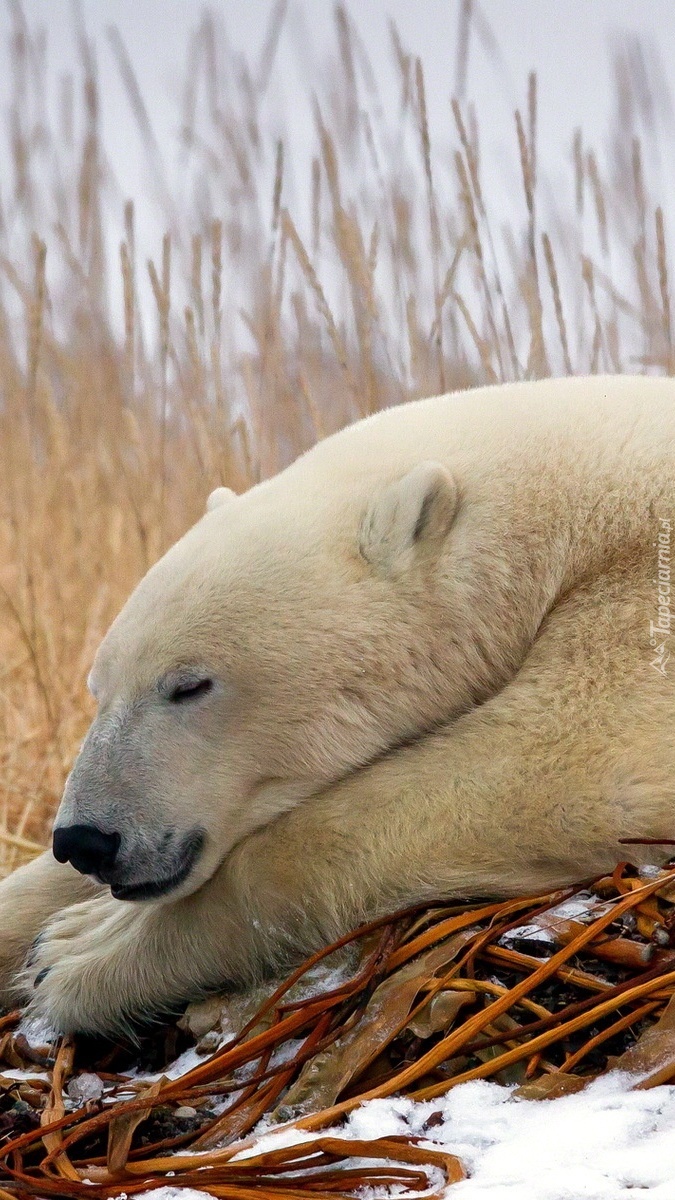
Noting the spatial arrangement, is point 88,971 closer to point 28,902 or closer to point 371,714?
point 28,902

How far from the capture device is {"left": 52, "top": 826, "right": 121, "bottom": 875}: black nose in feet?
6.14

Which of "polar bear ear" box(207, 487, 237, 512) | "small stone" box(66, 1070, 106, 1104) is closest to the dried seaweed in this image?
"small stone" box(66, 1070, 106, 1104)

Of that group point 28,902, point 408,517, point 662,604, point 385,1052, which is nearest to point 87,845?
point 28,902

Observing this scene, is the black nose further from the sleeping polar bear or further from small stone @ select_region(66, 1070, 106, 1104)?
small stone @ select_region(66, 1070, 106, 1104)

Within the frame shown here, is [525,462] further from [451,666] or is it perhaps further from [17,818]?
[17,818]

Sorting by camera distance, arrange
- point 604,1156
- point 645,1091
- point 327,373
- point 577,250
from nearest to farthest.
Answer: point 604,1156 < point 645,1091 < point 577,250 < point 327,373

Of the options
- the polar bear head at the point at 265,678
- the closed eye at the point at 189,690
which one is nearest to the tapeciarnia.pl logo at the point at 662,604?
the polar bear head at the point at 265,678

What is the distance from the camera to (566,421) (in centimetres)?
216

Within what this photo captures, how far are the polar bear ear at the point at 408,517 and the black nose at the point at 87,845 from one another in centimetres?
58

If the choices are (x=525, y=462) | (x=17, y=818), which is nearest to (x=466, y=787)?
(x=525, y=462)

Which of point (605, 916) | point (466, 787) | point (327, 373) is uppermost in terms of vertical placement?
point (327, 373)

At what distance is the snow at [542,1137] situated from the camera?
1.20 meters

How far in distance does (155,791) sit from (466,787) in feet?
1.52

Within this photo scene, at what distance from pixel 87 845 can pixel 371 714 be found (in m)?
0.47
